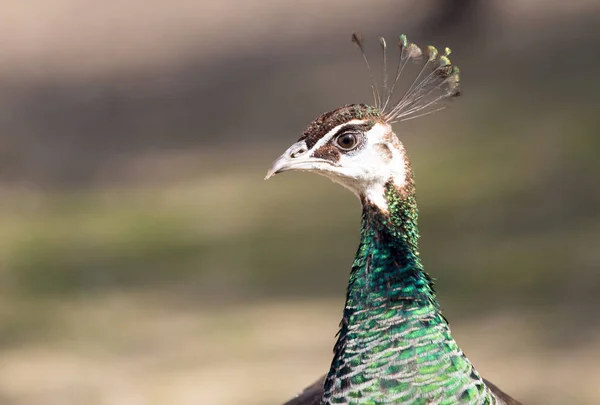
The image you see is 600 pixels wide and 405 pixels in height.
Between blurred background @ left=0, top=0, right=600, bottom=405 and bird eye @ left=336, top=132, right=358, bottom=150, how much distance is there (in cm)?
248

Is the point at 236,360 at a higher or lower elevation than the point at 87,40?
lower

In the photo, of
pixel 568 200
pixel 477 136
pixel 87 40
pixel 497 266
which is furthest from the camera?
pixel 87 40

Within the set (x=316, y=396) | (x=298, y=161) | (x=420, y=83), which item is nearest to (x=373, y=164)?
(x=298, y=161)

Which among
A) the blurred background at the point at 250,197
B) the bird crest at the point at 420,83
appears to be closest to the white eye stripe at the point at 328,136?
the bird crest at the point at 420,83

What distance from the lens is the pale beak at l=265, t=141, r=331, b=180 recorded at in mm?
2432

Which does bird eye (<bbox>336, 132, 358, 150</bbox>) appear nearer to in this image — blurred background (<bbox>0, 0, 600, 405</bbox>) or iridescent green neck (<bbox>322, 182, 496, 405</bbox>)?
iridescent green neck (<bbox>322, 182, 496, 405</bbox>)

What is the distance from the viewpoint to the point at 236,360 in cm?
518

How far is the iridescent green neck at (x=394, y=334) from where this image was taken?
2316mm

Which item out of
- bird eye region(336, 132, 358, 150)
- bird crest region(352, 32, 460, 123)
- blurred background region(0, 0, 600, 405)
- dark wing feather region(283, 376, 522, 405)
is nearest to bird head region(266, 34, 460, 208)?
bird eye region(336, 132, 358, 150)

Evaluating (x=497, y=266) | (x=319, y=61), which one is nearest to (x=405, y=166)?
(x=497, y=266)

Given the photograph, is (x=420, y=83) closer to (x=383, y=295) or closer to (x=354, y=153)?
(x=354, y=153)

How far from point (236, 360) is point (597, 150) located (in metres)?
3.29

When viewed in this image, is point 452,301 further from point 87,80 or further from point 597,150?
point 87,80

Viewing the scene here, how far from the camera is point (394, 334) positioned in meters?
2.35
